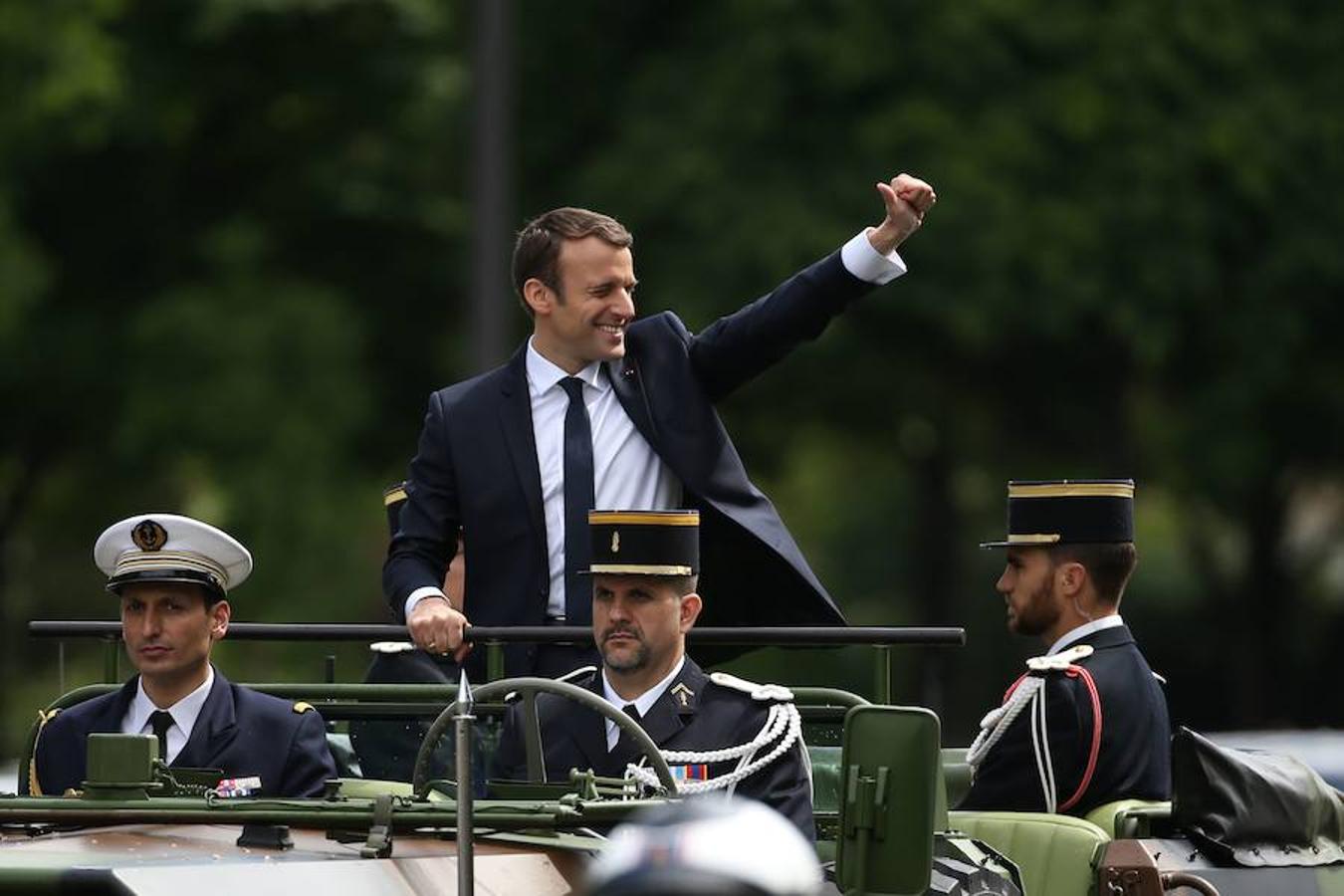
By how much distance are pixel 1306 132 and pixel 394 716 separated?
13.7 metres

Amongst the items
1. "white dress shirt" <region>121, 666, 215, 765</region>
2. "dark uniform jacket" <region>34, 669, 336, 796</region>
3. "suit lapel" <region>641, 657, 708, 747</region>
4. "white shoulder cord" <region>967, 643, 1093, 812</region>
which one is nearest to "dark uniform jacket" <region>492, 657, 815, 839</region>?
"suit lapel" <region>641, 657, 708, 747</region>

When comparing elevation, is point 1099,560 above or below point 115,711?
above

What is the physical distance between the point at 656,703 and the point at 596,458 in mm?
1075

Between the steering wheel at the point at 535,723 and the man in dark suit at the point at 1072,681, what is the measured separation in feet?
6.11

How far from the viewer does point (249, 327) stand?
1827 cm

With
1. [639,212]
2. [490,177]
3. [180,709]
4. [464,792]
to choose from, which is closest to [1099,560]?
[180,709]

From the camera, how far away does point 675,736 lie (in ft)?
21.0

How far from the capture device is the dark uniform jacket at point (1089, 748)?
7.66 meters

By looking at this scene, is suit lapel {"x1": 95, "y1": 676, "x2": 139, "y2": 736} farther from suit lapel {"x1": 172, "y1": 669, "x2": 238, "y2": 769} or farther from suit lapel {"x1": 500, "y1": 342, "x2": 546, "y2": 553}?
suit lapel {"x1": 500, "y1": 342, "x2": 546, "y2": 553}

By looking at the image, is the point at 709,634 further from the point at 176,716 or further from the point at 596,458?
the point at 176,716

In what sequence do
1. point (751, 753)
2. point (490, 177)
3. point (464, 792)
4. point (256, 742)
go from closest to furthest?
point (464, 792) < point (751, 753) < point (256, 742) < point (490, 177)

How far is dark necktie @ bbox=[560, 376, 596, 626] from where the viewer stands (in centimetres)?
728

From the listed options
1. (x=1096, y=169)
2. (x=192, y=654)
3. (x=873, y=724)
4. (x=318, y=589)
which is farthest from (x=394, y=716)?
(x=1096, y=169)

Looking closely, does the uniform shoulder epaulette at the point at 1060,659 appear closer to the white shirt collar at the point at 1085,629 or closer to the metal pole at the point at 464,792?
the white shirt collar at the point at 1085,629
